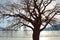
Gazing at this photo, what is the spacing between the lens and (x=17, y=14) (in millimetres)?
6953

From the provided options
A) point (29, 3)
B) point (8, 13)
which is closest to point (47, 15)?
point (29, 3)

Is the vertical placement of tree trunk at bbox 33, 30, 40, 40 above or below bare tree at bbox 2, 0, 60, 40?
below

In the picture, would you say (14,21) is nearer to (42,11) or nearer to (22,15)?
(22,15)

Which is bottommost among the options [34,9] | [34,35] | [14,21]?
[34,35]

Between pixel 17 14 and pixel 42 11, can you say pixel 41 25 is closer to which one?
pixel 42 11

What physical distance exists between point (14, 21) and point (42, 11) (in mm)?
1143

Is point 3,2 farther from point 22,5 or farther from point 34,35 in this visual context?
point 34,35

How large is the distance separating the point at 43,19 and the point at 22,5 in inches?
40.1

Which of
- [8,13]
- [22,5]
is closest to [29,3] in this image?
[22,5]

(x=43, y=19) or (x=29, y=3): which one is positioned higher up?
(x=29, y=3)

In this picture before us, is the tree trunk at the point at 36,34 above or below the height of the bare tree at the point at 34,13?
below

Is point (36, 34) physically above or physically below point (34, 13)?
below

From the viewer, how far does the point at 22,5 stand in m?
7.08

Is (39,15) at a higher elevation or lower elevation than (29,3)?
lower
